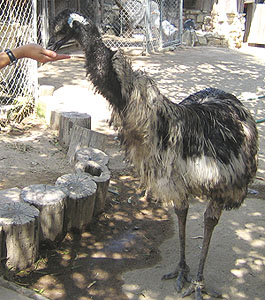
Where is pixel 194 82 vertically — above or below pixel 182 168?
below

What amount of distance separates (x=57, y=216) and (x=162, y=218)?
1.28 meters

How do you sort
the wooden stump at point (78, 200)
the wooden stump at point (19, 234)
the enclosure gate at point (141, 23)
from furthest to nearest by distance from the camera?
the enclosure gate at point (141, 23) < the wooden stump at point (78, 200) < the wooden stump at point (19, 234)

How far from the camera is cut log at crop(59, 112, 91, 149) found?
5.76 meters

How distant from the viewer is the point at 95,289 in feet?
11.0

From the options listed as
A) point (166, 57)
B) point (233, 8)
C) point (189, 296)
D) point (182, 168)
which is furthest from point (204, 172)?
point (233, 8)

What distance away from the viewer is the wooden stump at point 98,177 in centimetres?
419

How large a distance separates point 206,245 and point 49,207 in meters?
1.31

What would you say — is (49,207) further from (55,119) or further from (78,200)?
(55,119)

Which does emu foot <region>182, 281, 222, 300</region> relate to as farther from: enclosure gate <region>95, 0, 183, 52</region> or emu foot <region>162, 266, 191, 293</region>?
enclosure gate <region>95, 0, 183, 52</region>

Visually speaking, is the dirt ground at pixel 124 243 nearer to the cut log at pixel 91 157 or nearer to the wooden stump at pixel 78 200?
the wooden stump at pixel 78 200

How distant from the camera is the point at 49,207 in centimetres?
355

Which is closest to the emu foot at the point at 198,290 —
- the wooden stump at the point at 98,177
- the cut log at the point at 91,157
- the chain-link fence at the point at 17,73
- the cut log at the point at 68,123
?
the wooden stump at the point at 98,177

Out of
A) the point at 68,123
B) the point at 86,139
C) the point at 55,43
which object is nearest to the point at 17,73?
the point at 68,123

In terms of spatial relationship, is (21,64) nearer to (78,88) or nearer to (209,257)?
(78,88)
